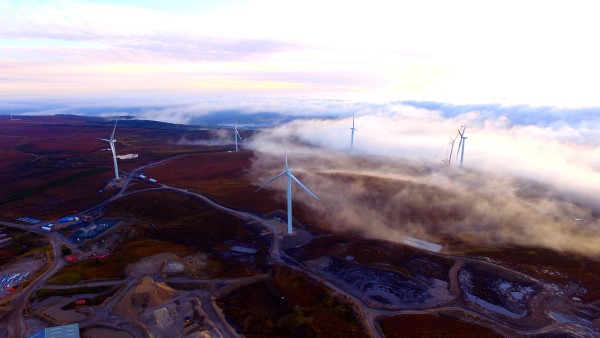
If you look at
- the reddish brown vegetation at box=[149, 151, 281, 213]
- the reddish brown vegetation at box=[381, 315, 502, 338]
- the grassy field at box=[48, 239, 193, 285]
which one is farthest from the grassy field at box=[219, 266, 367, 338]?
the reddish brown vegetation at box=[149, 151, 281, 213]

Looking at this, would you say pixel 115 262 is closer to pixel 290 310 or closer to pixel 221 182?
pixel 290 310

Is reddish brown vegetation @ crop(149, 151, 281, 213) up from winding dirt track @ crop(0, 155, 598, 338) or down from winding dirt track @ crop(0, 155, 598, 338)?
up

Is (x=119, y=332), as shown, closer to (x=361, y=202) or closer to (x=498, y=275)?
(x=498, y=275)

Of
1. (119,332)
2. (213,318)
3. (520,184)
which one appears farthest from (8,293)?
(520,184)

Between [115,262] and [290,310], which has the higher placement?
[115,262]

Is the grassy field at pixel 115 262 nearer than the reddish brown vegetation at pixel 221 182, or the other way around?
the grassy field at pixel 115 262

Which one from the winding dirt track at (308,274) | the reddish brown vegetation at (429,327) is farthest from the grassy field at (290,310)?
the reddish brown vegetation at (429,327)

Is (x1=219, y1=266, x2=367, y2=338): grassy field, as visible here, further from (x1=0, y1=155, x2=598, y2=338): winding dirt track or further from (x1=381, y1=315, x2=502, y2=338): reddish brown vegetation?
(x1=381, y1=315, x2=502, y2=338): reddish brown vegetation

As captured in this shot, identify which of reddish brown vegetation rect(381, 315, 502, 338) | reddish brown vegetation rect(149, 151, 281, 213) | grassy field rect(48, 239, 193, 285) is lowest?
grassy field rect(48, 239, 193, 285)

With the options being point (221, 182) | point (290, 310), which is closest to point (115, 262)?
point (290, 310)

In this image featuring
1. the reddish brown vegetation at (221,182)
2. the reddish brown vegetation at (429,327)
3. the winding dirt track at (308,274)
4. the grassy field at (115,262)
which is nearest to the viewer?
the reddish brown vegetation at (429,327)

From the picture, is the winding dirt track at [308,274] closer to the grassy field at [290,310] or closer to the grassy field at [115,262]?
the grassy field at [290,310]
